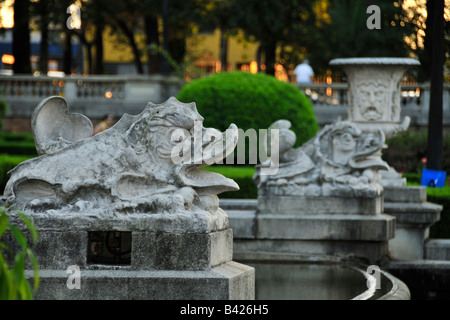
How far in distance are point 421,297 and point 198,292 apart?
410cm

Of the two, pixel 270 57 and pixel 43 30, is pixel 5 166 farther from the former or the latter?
pixel 270 57

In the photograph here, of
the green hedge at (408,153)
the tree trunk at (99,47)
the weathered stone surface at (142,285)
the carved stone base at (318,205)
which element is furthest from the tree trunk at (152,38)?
the weathered stone surface at (142,285)

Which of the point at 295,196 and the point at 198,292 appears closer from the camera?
the point at 198,292

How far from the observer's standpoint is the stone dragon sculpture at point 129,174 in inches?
239

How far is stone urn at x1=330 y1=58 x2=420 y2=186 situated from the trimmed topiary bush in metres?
2.30

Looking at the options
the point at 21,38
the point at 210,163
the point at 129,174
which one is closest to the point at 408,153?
the point at 210,163

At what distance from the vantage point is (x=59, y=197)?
6160 millimetres

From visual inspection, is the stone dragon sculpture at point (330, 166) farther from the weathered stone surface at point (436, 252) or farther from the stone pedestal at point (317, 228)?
the weathered stone surface at point (436, 252)

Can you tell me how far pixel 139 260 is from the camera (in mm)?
5965

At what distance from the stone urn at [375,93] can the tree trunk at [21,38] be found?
19.4 meters

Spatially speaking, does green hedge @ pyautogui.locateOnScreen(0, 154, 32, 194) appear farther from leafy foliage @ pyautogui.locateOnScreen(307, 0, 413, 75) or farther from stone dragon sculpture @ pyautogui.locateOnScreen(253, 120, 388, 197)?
leafy foliage @ pyautogui.locateOnScreen(307, 0, 413, 75)

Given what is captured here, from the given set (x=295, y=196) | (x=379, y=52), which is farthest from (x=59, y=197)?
(x=379, y=52)

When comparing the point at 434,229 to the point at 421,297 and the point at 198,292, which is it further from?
the point at 198,292

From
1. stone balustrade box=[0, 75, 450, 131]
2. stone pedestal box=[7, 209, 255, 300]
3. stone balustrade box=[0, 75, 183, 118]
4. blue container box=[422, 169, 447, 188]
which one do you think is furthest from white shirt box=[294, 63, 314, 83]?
stone pedestal box=[7, 209, 255, 300]
